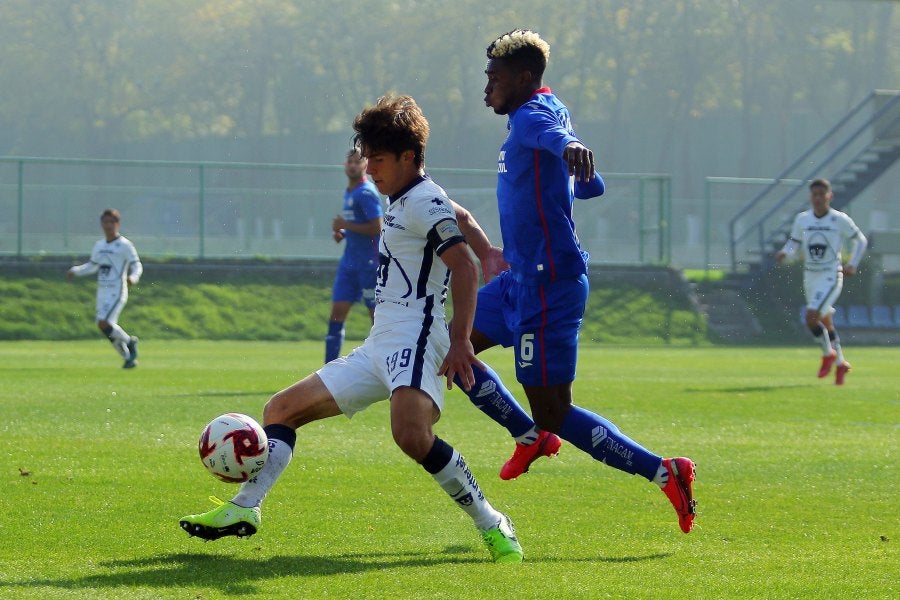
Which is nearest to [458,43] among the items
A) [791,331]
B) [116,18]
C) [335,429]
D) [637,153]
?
[637,153]

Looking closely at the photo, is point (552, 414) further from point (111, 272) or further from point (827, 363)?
point (111, 272)

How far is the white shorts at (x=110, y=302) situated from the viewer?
18.2m

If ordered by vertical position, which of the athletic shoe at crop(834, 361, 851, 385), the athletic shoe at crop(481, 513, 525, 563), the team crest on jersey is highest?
the team crest on jersey

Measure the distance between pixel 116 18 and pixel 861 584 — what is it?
1666 inches

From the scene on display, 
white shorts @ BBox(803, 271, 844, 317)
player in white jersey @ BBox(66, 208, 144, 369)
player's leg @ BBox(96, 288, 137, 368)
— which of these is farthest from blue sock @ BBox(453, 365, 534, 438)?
player in white jersey @ BBox(66, 208, 144, 369)

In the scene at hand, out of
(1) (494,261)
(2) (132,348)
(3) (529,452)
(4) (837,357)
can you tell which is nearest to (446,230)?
(1) (494,261)

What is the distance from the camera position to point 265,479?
222 inches

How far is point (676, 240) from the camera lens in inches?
1395

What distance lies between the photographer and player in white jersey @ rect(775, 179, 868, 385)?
16828mm

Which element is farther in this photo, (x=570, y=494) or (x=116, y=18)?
(x=116, y=18)

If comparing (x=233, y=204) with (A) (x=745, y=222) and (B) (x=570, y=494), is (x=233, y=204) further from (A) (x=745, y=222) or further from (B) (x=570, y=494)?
(B) (x=570, y=494)

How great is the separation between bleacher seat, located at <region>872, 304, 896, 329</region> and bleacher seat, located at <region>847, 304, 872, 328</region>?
0.51ft

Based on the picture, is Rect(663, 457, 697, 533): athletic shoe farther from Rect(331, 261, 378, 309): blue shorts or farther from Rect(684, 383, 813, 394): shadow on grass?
Rect(331, 261, 378, 309): blue shorts

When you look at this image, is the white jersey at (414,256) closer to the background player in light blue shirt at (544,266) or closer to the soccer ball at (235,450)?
the background player in light blue shirt at (544,266)
